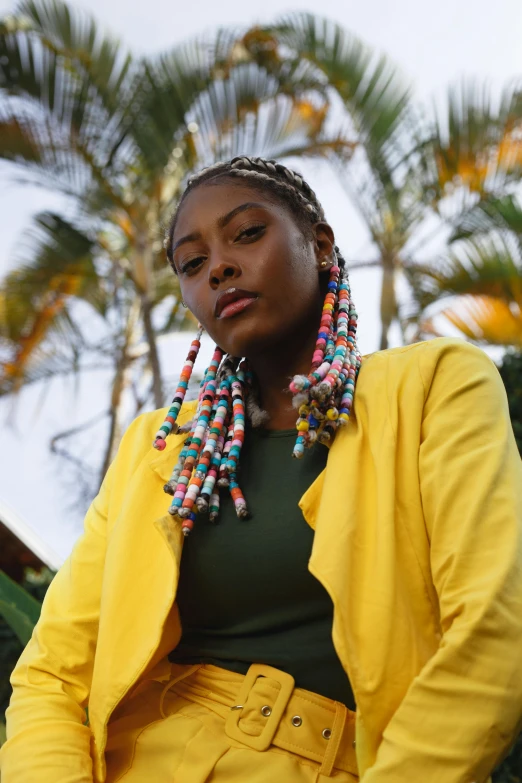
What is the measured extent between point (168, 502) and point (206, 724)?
56 cm

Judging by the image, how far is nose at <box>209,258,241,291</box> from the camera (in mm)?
1976

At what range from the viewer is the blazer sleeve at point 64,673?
1.77 m

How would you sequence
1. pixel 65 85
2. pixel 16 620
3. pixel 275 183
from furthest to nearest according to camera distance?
pixel 65 85 → pixel 16 620 → pixel 275 183

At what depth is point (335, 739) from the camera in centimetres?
166

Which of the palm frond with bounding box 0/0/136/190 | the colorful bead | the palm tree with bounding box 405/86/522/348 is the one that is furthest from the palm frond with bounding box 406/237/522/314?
the colorful bead

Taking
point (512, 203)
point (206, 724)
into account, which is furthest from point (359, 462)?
point (512, 203)

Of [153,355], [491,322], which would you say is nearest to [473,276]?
[491,322]

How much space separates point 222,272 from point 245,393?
400mm

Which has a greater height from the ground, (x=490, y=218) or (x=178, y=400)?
(x=490, y=218)

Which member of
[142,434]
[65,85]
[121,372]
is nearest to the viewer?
[142,434]

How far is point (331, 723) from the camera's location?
66.1 inches

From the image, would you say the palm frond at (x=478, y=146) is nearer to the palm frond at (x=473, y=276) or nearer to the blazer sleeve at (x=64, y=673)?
the palm frond at (x=473, y=276)

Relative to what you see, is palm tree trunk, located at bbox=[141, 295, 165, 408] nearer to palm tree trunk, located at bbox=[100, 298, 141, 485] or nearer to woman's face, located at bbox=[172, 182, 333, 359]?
palm tree trunk, located at bbox=[100, 298, 141, 485]

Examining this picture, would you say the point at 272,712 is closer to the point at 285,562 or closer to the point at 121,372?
the point at 285,562
